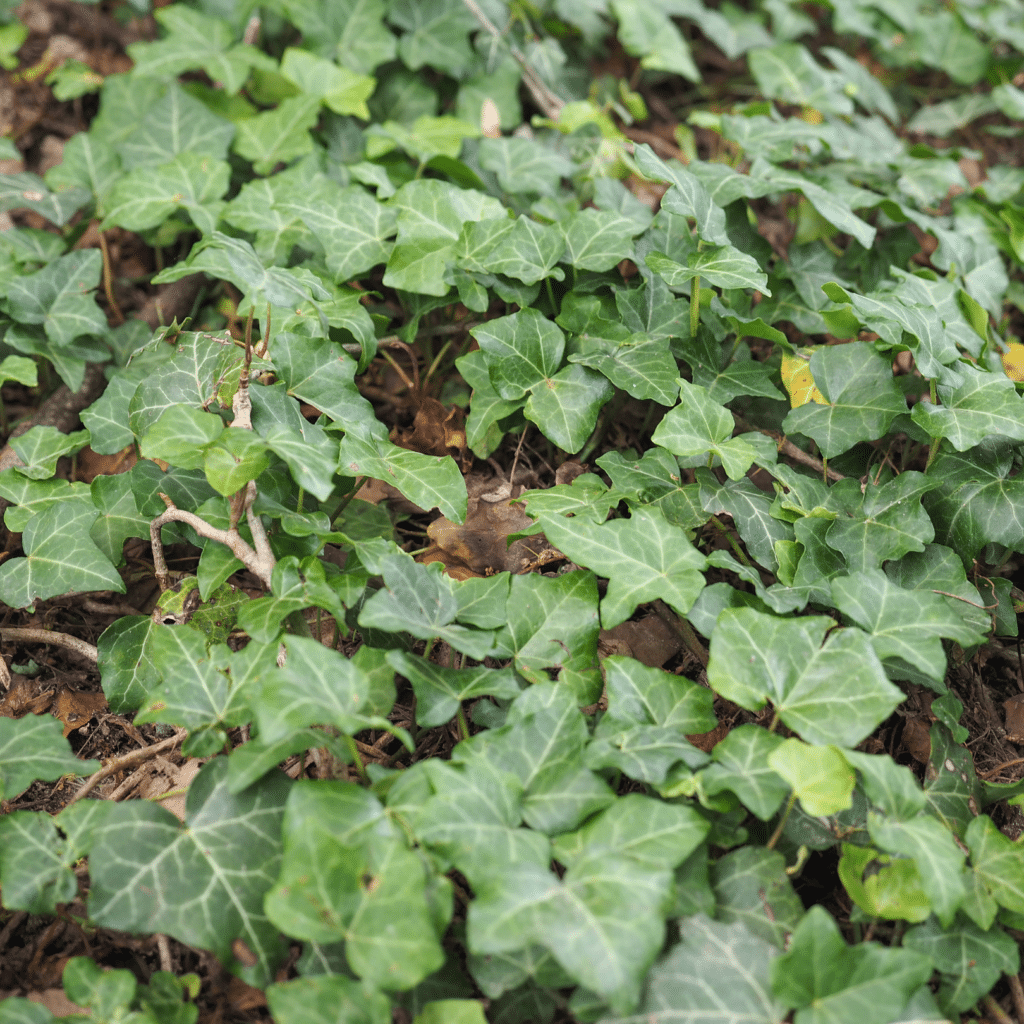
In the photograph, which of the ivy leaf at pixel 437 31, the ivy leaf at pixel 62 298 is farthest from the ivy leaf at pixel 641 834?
the ivy leaf at pixel 437 31

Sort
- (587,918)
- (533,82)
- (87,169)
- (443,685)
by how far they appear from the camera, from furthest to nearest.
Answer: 1. (533,82)
2. (87,169)
3. (443,685)
4. (587,918)

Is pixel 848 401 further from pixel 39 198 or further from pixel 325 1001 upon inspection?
pixel 39 198

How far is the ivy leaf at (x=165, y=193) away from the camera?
2.53 meters

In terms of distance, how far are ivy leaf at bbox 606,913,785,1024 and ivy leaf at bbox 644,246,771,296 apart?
1.41 metres

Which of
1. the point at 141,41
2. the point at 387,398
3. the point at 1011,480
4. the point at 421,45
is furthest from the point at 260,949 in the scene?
the point at 141,41

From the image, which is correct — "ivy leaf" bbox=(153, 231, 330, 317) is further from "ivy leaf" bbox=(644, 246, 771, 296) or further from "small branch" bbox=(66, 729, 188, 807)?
"small branch" bbox=(66, 729, 188, 807)

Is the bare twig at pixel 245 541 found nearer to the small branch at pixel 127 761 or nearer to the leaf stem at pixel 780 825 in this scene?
the small branch at pixel 127 761

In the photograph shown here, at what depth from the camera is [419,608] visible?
5.44 ft

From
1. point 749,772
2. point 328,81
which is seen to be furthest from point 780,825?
point 328,81

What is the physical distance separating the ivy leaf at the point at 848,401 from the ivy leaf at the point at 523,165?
1095 millimetres

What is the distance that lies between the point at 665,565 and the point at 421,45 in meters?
2.38

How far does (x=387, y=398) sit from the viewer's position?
250 centimetres

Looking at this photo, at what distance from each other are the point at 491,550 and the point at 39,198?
190 cm

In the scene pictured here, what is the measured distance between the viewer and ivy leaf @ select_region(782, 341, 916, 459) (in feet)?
6.68
